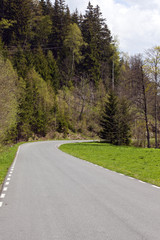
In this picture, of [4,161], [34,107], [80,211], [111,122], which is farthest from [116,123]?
[80,211]

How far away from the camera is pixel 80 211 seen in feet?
22.5

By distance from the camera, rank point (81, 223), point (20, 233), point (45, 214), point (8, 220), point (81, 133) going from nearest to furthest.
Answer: point (20, 233) < point (81, 223) < point (8, 220) < point (45, 214) < point (81, 133)

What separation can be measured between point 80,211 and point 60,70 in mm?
81500

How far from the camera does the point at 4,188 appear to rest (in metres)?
10.6

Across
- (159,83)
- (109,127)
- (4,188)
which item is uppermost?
(159,83)

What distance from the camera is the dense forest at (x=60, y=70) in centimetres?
5825

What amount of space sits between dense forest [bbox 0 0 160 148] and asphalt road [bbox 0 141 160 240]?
108ft

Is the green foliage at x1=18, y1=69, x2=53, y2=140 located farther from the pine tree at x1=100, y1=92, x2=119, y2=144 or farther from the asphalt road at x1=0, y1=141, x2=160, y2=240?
the asphalt road at x1=0, y1=141, x2=160, y2=240

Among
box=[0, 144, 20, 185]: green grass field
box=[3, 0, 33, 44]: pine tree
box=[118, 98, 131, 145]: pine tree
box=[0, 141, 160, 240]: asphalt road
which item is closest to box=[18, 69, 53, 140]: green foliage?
box=[3, 0, 33, 44]: pine tree

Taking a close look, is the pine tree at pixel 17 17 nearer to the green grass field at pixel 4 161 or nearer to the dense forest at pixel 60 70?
the dense forest at pixel 60 70

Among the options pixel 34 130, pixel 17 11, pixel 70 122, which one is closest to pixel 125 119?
pixel 34 130

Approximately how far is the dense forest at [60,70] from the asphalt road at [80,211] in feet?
108

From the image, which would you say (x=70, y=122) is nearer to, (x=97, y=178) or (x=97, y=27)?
(x=97, y=27)

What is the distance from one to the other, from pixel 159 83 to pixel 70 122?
Result: 39.6m
